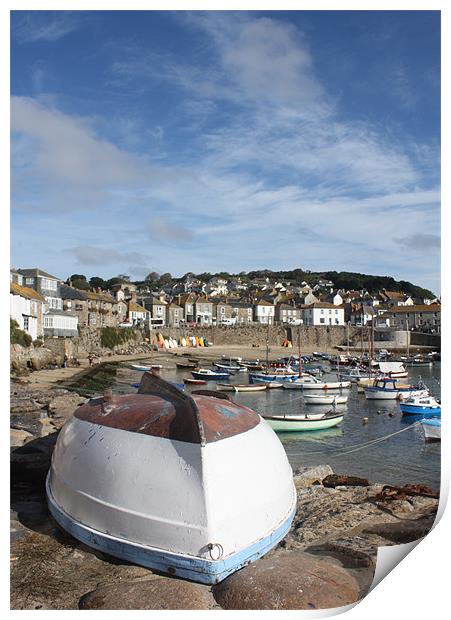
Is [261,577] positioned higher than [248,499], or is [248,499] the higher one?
[248,499]

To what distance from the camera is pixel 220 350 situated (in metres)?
41.2

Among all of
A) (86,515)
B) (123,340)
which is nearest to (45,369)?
(123,340)

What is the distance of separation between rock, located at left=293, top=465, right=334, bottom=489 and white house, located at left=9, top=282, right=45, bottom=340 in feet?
45.8

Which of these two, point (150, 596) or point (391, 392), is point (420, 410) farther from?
point (150, 596)

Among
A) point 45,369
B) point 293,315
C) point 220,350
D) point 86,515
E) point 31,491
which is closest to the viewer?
point 86,515

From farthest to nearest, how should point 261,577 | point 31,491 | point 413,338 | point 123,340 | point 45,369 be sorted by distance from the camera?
point 413,338 → point 123,340 → point 45,369 → point 31,491 → point 261,577

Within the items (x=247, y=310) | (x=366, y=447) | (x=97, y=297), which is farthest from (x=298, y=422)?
(x=247, y=310)

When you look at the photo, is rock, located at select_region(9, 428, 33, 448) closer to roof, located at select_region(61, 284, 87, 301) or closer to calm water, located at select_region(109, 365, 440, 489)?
calm water, located at select_region(109, 365, 440, 489)

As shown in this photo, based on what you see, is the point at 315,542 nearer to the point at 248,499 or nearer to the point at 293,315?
the point at 248,499

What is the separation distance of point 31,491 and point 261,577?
9.82 feet

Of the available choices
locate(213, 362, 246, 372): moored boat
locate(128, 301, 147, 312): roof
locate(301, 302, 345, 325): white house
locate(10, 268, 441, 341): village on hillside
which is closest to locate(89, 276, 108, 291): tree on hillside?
locate(10, 268, 441, 341): village on hillside

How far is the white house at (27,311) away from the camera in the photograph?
747 inches

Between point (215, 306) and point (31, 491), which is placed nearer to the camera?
point (31, 491)

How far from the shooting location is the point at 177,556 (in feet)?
11.0
